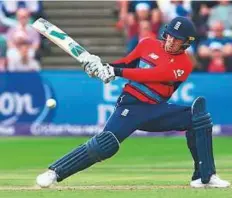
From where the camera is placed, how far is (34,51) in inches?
789

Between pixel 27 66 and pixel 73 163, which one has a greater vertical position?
pixel 73 163

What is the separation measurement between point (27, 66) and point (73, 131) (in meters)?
2.14

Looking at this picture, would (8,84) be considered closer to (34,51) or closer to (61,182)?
(34,51)

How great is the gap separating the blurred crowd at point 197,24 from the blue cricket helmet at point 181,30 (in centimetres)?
956

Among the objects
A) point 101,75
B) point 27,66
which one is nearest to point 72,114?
point 27,66

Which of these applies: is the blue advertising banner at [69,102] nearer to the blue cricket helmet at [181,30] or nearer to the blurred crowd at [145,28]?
the blurred crowd at [145,28]

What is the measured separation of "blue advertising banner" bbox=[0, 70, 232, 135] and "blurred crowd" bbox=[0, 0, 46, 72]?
106cm

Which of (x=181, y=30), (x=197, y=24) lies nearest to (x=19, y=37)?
(x=197, y=24)

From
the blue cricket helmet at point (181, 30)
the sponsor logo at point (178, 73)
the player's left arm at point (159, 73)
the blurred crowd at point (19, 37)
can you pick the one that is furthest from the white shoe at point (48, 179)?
the blurred crowd at point (19, 37)

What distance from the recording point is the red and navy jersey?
9.68 metres

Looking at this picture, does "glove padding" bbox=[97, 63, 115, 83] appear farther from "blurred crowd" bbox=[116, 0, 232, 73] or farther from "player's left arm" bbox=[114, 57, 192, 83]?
"blurred crowd" bbox=[116, 0, 232, 73]

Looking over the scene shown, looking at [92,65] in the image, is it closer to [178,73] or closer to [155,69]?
[155,69]

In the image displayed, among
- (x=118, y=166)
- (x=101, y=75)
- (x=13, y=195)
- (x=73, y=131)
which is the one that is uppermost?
Result: (x=101, y=75)

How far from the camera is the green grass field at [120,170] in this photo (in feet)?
30.6
